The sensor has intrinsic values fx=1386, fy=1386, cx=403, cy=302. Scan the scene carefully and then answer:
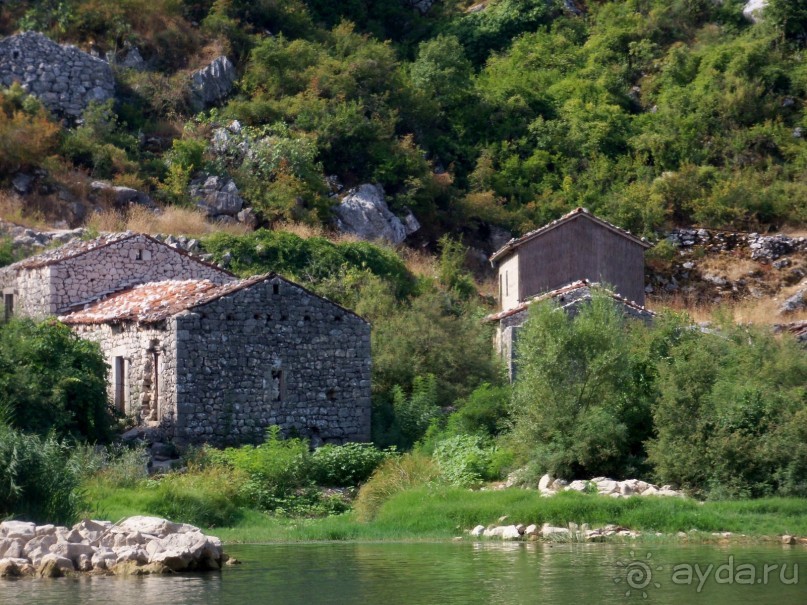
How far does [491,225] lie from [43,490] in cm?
3245

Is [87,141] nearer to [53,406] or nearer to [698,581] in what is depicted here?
[53,406]

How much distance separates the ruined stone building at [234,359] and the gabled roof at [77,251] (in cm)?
167

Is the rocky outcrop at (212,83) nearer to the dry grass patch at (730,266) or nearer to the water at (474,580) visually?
the dry grass patch at (730,266)

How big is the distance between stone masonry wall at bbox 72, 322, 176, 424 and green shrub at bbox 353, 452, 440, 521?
5.77m

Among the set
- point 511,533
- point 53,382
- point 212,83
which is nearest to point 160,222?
point 212,83

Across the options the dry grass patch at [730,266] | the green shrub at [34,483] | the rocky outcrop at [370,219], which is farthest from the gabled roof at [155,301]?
the dry grass patch at [730,266]

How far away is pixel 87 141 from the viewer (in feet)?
166

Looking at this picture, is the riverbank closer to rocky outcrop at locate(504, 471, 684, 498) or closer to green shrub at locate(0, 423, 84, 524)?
rocky outcrop at locate(504, 471, 684, 498)

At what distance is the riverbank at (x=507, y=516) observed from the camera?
84.2ft

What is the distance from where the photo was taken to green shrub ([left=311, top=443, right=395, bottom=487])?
31.3 m

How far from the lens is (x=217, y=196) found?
49.5 metres

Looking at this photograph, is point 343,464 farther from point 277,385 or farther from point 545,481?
point 545,481

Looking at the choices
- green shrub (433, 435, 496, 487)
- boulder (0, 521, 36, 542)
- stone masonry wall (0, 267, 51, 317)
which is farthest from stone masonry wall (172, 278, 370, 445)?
boulder (0, 521, 36, 542)

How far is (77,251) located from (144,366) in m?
5.41
